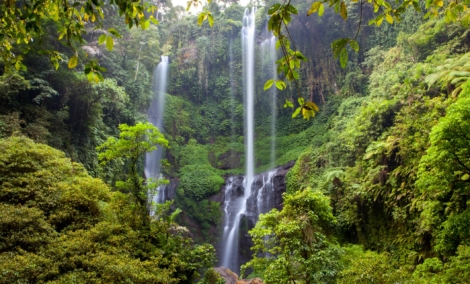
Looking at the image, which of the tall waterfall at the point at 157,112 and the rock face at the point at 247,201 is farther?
the tall waterfall at the point at 157,112

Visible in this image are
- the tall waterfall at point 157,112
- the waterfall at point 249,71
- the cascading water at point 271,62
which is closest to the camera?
the tall waterfall at point 157,112

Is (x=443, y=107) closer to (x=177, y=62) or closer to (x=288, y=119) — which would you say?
(x=288, y=119)

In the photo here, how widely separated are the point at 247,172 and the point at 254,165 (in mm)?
777

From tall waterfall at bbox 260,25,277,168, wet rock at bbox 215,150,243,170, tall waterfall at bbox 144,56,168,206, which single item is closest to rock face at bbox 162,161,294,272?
tall waterfall at bbox 144,56,168,206

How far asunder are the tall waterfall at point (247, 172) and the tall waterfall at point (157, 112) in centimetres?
470

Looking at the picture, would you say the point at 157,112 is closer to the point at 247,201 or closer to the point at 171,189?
the point at 171,189

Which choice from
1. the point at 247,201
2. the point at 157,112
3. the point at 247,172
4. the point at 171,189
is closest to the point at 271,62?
the point at 247,172

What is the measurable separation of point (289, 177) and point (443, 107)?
9.71m

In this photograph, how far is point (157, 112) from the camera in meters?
24.5

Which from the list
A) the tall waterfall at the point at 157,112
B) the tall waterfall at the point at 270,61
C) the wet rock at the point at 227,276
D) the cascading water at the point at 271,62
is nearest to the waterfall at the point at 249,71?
the tall waterfall at the point at 270,61

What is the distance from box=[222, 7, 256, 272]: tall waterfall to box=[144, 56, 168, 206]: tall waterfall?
4702 mm

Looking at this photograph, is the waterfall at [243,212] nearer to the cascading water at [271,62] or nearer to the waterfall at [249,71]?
the waterfall at [249,71]

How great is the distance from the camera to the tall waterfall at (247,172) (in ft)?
56.4

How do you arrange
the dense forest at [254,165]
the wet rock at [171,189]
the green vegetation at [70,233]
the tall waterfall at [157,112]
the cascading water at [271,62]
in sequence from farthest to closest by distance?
the cascading water at [271,62]
the tall waterfall at [157,112]
the wet rock at [171,189]
the green vegetation at [70,233]
the dense forest at [254,165]
